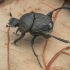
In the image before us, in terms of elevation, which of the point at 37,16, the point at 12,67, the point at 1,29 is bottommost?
the point at 12,67

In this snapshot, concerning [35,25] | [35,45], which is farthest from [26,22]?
[35,45]

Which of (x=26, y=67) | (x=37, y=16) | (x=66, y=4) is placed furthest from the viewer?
(x=66, y=4)

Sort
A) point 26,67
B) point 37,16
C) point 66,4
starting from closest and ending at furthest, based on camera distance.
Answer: point 26,67, point 37,16, point 66,4

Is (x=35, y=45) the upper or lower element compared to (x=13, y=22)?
lower

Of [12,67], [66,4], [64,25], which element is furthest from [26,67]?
[66,4]

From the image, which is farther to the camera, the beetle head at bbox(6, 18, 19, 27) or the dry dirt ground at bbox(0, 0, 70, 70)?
the beetle head at bbox(6, 18, 19, 27)

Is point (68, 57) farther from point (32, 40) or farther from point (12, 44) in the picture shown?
point (12, 44)

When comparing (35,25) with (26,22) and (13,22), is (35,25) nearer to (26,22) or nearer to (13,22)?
(26,22)

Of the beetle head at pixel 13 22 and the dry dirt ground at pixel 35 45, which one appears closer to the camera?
the dry dirt ground at pixel 35 45
